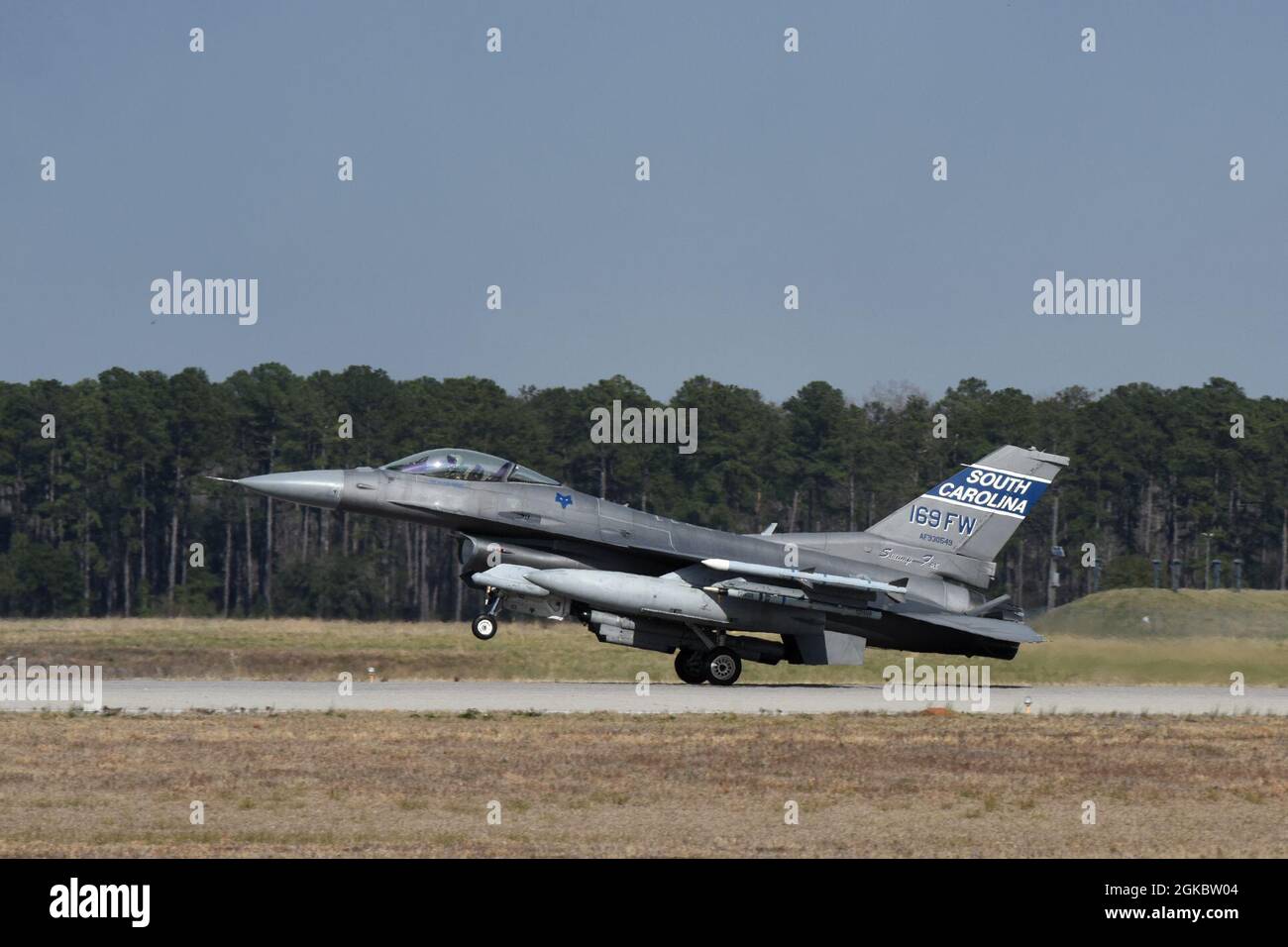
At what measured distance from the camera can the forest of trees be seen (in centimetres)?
7800

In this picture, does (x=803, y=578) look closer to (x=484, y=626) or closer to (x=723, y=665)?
(x=723, y=665)

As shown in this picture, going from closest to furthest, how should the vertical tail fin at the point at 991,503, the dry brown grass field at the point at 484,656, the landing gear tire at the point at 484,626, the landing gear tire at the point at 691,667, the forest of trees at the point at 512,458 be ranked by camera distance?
1. the landing gear tire at the point at 484,626
2. the landing gear tire at the point at 691,667
3. the vertical tail fin at the point at 991,503
4. the dry brown grass field at the point at 484,656
5. the forest of trees at the point at 512,458

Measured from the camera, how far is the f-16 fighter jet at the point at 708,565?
25.2 m

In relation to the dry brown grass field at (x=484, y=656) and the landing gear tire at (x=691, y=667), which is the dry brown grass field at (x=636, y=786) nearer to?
the landing gear tire at (x=691, y=667)

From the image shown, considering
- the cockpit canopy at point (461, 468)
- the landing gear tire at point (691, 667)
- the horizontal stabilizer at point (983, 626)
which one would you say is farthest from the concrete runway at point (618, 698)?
the cockpit canopy at point (461, 468)

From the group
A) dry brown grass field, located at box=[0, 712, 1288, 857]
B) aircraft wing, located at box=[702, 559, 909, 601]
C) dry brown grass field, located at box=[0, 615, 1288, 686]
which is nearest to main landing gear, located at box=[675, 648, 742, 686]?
aircraft wing, located at box=[702, 559, 909, 601]

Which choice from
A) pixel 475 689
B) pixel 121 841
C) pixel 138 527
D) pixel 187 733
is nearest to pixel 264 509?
pixel 138 527

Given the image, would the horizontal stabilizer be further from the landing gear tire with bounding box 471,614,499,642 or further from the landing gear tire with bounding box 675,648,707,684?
the landing gear tire with bounding box 471,614,499,642

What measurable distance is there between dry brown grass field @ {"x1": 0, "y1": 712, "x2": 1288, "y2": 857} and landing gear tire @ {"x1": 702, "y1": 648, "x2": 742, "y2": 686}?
5087mm

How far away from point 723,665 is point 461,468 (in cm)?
538

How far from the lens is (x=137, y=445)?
7962 cm

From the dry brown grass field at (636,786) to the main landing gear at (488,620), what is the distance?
3.41 m

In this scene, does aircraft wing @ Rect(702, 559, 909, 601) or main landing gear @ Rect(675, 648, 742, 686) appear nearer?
aircraft wing @ Rect(702, 559, 909, 601)
